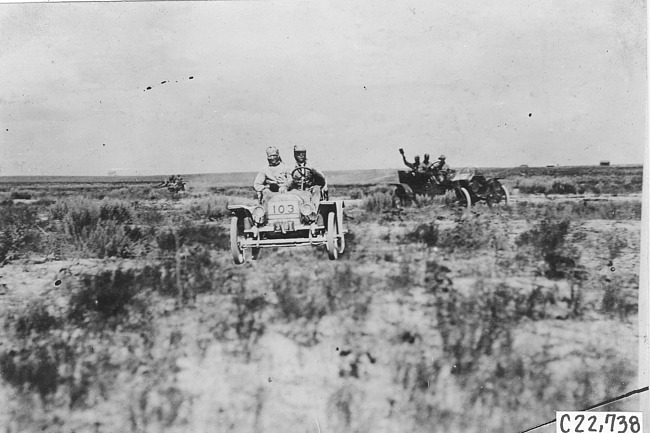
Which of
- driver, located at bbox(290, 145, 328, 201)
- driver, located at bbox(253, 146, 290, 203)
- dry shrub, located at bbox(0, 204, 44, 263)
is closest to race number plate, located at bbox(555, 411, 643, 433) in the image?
driver, located at bbox(290, 145, 328, 201)

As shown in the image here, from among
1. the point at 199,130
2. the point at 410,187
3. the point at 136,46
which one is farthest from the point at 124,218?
the point at 410,187

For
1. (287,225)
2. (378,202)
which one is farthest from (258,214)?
(378,202)

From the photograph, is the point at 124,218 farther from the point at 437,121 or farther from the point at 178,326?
the point at 437,121

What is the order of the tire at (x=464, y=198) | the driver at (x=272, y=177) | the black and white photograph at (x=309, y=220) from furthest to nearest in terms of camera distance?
the tire at (x=464, y=198) < the driver at (x=272, y=177) < the black and white photograph at (x=309, y=220)

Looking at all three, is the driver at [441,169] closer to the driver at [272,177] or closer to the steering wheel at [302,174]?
the steering wheel at [302,174]

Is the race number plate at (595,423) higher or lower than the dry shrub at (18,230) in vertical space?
lower

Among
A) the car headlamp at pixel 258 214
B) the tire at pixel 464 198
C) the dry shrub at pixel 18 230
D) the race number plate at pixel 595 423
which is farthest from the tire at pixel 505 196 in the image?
the dry shrub at pixel 18 230
